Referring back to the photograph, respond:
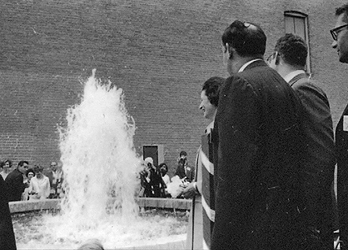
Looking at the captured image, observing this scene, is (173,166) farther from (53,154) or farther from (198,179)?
(198,179)

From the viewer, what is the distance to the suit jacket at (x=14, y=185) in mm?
9562

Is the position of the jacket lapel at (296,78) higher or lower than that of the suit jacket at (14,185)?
higher

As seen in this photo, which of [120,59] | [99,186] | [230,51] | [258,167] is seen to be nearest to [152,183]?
[99,186]

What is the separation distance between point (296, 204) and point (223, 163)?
42 cm

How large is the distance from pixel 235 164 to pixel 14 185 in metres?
8.87

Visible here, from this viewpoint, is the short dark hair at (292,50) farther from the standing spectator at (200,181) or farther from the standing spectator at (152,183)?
the standing spectator at (152,183)

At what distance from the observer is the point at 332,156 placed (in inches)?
111

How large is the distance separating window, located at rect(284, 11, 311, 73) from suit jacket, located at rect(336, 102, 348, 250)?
16857 mm

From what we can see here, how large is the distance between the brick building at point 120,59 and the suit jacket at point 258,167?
12158mm

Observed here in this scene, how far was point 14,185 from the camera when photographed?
9695mm

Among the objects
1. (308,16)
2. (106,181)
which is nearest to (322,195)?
(106,181)

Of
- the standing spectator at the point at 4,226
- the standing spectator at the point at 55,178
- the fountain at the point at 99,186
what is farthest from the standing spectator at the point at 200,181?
the standing spectator at the point at 55,178

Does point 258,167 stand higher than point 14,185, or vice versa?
point 258,167

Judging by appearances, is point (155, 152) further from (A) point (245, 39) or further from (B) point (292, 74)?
(A) point (245, 39)
